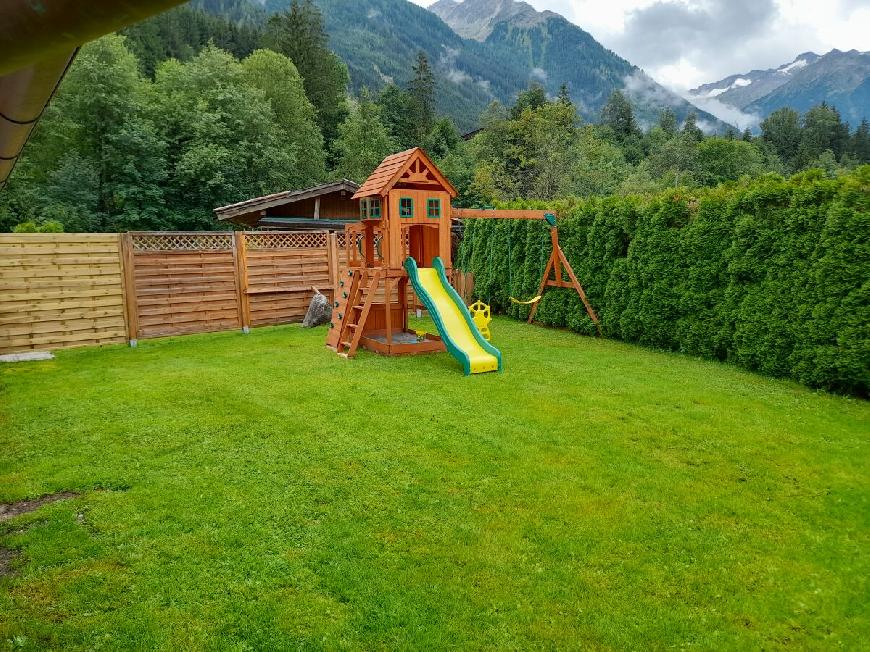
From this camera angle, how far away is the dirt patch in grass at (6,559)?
3.19 meters

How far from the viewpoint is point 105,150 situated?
22953 millimetres

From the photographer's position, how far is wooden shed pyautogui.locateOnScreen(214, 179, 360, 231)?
54.4 feet

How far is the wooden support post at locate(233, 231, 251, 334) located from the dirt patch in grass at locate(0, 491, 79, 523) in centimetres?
775

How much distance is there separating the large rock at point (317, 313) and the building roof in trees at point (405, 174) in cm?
338

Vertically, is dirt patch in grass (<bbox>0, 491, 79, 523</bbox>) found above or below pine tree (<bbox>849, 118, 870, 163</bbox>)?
below

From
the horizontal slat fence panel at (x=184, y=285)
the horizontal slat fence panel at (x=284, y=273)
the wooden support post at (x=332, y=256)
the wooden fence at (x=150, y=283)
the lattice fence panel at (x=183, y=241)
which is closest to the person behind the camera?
the wooden fence at (x=150, y=283)

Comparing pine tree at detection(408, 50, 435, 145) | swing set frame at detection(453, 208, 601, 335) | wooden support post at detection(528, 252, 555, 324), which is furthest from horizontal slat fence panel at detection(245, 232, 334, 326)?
pine tree at detection(408, 50, 435, 145)

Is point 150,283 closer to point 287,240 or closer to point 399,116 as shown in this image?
point 287,240

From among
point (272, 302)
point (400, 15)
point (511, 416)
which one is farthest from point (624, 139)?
point (400, 15)

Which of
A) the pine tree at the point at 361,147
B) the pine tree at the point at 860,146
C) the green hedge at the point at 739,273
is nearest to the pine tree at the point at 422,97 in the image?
the pine tree at the point at 361,147

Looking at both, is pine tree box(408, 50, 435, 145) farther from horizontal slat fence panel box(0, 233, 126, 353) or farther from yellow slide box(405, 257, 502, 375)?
yellow slide box(405, 257, 502, 375)

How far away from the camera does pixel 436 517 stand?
3.80 meters

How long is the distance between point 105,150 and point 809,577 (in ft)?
88.6

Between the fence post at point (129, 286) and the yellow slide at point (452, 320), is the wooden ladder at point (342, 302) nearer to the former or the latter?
the yellow slide at point (452, 320)
